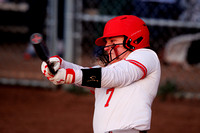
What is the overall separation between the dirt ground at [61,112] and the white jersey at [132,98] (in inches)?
78.2

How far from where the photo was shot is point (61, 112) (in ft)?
14.7

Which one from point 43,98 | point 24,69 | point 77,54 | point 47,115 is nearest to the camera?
point 47,115

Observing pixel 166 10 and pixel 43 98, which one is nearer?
pixel 43 98

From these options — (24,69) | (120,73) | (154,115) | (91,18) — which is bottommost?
(154,115)

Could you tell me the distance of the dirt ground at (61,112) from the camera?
388 cm

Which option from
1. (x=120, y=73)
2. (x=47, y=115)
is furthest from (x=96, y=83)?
(x=47, y=115)

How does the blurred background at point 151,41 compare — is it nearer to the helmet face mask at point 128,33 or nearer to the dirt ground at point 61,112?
the dirt ground at point 61,112

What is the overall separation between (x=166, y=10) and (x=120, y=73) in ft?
13.8

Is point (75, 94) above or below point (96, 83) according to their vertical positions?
below

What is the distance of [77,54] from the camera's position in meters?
5.45

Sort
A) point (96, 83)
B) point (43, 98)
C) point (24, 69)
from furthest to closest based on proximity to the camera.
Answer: point (24, 69) → point (43, 98) → point (96, 83)

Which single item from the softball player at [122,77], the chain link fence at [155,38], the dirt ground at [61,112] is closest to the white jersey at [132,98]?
the softball player at [122,77]

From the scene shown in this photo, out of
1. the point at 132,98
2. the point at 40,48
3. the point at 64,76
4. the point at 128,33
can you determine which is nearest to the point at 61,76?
the point at 64,76

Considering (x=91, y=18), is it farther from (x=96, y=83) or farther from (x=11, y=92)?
(x=96, y=83)
